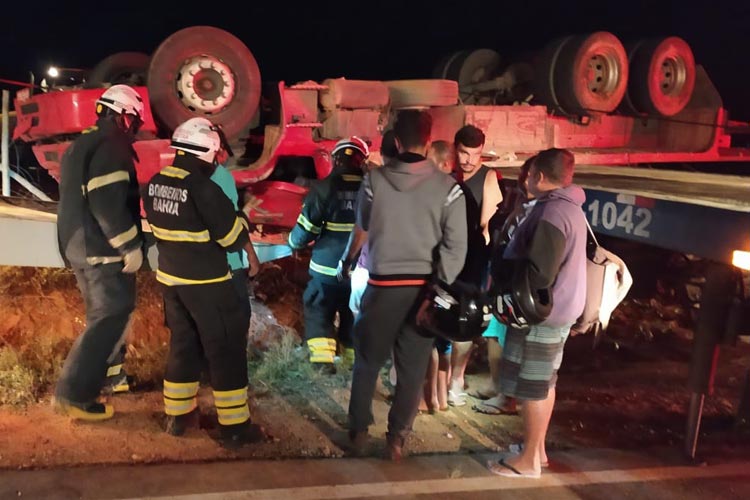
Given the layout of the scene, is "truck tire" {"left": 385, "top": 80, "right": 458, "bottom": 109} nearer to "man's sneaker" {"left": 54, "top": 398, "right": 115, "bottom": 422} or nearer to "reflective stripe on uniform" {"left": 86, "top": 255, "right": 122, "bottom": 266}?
"reflective stripe on uniform" {"left": 86, "top": 255, "right": 122, "bottom": 266}

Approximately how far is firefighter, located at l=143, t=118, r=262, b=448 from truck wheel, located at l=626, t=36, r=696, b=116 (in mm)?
5678

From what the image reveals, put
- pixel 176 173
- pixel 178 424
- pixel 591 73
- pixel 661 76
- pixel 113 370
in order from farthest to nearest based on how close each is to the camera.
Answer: pixel 661 76
pixel 591 73
pixel 113 370
pixel 178 424
pixel 176 173

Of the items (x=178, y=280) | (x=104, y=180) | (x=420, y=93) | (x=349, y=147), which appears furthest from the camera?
(x=420, y=93)

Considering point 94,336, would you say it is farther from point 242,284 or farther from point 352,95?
point 352,95

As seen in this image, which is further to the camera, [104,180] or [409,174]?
[104,180]

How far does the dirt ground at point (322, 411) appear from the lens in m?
3.67

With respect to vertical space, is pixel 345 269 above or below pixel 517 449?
above

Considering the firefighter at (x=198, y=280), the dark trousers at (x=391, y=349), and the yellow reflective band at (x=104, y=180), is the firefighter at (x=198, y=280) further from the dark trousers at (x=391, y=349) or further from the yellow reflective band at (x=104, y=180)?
the dark trousers at (x=391, y=349)

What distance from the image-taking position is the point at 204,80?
5.12m

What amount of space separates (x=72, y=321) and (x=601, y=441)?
4.00 meters

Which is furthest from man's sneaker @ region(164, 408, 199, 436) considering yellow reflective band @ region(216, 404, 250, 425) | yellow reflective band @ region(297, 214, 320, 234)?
yellow reflective band @ region(297, 214, 320, 234)

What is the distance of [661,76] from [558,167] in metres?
5.32

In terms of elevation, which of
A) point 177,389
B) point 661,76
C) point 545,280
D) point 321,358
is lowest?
point 321,358

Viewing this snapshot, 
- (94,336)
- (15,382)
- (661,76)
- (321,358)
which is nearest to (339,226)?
(321,358)
